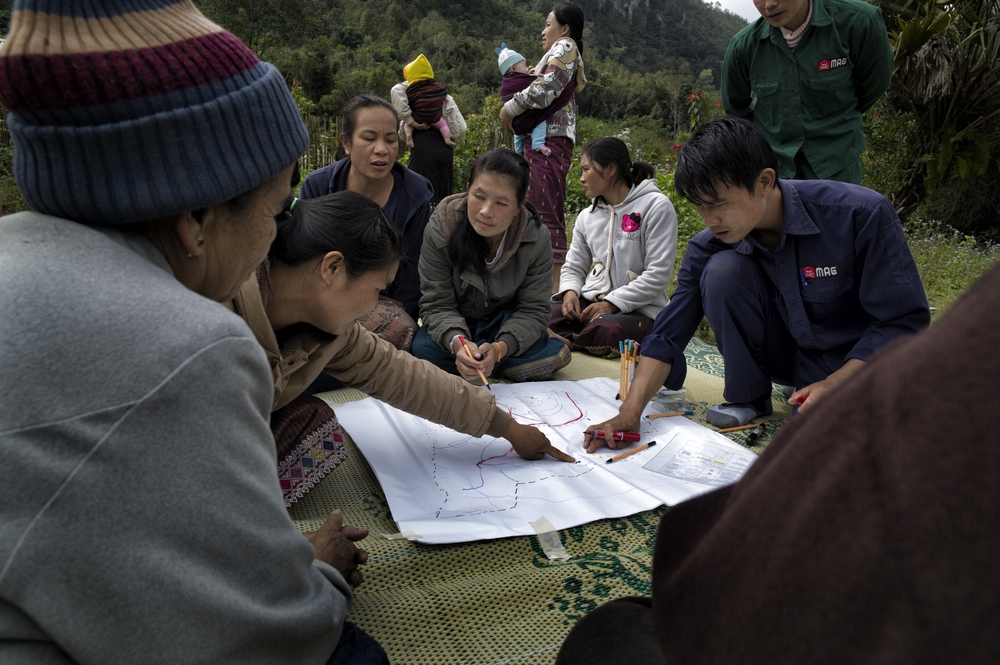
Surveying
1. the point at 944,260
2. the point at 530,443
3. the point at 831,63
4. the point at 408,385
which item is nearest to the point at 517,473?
the point at 530,443

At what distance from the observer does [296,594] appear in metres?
0.89

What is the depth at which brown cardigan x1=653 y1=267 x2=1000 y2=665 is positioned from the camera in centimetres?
36

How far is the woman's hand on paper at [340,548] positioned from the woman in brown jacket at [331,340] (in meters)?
0.45

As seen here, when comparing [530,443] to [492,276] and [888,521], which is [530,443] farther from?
[888,521]

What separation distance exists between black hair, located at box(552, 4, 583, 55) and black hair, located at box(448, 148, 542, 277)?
188 cm

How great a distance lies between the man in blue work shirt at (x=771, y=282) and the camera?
2.12 meters

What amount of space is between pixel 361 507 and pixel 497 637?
61cm

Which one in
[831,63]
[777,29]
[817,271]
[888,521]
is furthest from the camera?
[777,29]

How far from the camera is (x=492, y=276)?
305cm

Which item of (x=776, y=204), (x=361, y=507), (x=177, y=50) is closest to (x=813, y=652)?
(x=177, y=50)

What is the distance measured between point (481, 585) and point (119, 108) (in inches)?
46.9

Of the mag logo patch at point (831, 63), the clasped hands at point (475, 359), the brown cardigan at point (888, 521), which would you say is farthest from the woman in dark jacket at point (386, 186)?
the brown cardigan at point (888, 521)

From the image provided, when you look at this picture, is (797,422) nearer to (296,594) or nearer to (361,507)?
(296,594)

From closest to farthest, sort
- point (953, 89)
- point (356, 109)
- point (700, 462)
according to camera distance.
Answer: point (700, 462), point (356, 109), point (953, 89)
